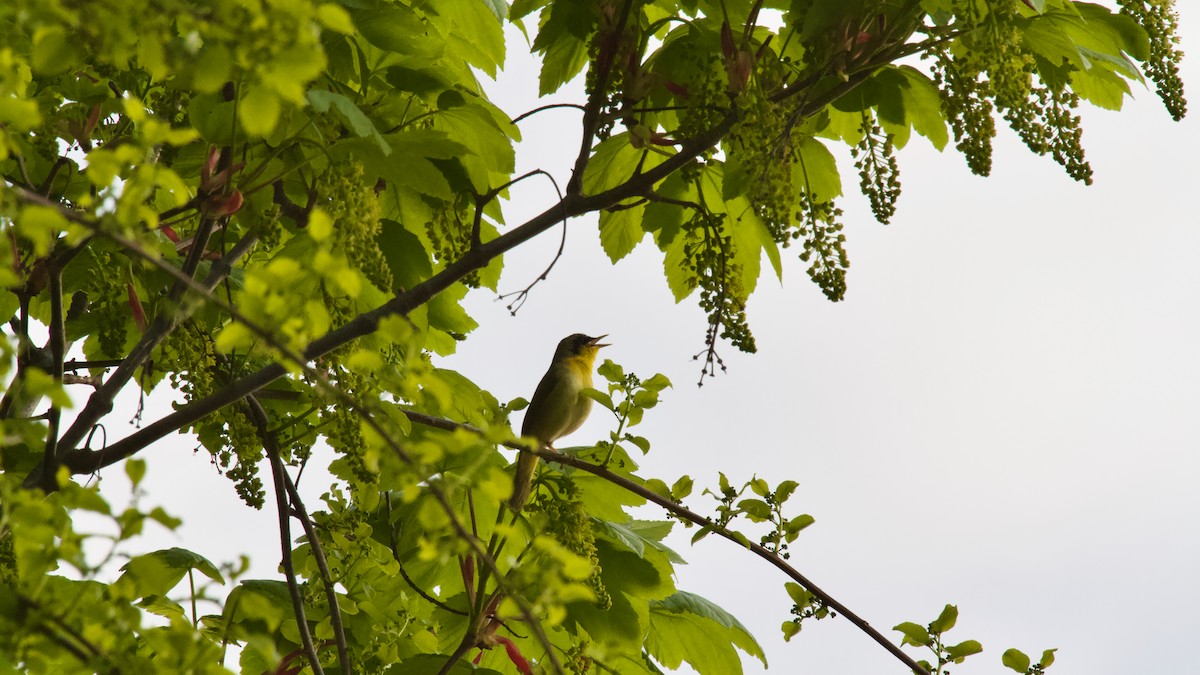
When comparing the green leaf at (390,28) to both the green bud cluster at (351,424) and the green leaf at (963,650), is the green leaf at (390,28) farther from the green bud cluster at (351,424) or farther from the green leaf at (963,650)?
the green leaf at (963,650)

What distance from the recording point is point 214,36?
3.79 ft

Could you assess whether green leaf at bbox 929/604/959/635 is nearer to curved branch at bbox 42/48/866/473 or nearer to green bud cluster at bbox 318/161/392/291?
curved branch at bbox 42/48/866/473

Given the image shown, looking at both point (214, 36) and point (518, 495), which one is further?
point (518, 495)

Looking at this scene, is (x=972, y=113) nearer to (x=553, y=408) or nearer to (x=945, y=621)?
(x=945, y=621)

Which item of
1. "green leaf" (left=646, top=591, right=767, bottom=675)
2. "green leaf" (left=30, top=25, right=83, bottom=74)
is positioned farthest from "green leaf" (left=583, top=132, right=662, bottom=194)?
"green leaf" (left=30, top=25, right=83, bottom=74)

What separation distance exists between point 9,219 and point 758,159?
1240 mm

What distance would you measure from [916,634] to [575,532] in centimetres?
75

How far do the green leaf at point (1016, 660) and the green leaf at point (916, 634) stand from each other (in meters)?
0.15

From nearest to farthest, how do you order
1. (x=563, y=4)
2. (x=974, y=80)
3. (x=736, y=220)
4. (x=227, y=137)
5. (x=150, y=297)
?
(x=227, y=137) → (x=974, y=80) → (x=563, y=4) → (x=150, y=297) → (x=736, y=220)

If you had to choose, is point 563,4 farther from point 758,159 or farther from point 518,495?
point 518,495

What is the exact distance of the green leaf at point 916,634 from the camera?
2396 millimetres

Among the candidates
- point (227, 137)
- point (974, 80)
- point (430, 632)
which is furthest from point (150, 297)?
point (974, 80)

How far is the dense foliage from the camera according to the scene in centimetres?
125

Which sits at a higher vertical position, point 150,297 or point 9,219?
point 150,297
